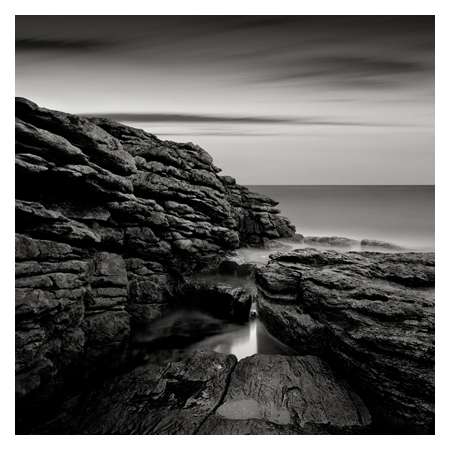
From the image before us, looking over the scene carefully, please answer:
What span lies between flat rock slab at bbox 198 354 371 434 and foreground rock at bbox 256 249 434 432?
1.43ft

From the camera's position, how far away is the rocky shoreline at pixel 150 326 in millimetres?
5574

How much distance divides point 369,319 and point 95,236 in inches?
244

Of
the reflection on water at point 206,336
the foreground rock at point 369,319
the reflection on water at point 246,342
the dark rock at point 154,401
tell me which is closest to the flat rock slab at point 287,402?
the dark rock at point 154,401

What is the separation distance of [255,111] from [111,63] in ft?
10.2

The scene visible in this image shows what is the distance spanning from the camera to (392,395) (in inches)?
225

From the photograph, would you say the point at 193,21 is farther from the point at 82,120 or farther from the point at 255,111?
the point at 82,120

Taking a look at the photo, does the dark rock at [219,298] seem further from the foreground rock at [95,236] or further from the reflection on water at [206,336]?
the foreground rock at [95,236]

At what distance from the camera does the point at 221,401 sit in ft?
19.9

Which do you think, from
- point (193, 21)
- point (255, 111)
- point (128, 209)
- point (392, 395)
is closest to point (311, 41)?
point (255, 111)

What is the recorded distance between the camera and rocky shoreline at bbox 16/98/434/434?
5574 millimetres

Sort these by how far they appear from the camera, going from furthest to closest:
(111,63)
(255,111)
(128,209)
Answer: (128,209), (255,111), (111,63)

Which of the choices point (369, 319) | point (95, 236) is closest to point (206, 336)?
point (95, 236)

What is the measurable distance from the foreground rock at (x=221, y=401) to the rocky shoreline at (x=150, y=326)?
0.02 meters
